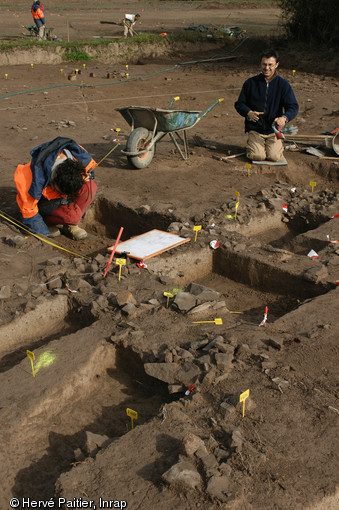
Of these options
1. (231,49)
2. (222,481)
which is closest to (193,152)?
(222,481)

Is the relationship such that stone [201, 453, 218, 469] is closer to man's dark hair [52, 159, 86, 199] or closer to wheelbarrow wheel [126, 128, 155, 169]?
man's dark hair [52, 159, 86, 199]

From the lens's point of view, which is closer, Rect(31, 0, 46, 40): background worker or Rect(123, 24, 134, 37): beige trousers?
Rect(31, 0, 46, 40): background worker

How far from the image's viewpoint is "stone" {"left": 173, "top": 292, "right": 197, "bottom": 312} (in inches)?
157

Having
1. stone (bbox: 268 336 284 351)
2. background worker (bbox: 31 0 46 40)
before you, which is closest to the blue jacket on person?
stone (bbox: 268 336 284 351)

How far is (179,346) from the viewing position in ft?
11.9

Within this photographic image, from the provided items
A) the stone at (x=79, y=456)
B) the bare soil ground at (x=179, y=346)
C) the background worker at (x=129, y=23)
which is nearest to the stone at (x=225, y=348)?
the bare soil ground at (x=179, y=346)

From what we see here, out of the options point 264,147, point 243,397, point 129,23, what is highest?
point 129,23

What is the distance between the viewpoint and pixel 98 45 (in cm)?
1522

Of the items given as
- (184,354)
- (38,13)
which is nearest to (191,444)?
(184,354)

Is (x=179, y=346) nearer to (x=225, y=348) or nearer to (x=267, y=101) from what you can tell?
(x=225, y=348)

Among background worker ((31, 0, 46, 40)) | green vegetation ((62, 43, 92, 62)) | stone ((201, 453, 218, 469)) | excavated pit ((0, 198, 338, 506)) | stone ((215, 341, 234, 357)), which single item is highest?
background worker ((31, 0, 46, 40))

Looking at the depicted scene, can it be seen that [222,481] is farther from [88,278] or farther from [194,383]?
[88,278]

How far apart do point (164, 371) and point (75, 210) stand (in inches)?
101

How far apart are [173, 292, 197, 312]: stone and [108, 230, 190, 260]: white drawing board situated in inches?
27.5
